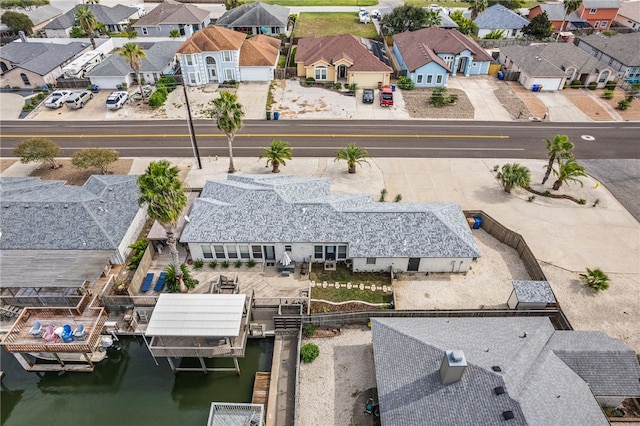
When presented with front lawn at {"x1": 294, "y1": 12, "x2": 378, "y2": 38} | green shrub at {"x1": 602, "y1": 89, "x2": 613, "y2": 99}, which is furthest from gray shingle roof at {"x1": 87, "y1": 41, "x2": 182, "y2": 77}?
green shrub at {"x1": 602, "y1": 89, "x2": 613, "y2": 99}

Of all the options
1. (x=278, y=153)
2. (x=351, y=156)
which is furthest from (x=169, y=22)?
(x=351, y=156)

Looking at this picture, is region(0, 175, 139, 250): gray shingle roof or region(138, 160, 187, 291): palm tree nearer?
region(138, 160, 187, 291): palm tree

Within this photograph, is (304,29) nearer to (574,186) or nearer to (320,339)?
(574,186)

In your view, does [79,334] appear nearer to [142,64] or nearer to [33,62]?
[142,64]

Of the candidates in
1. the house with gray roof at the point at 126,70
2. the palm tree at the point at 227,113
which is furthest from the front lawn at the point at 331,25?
the palm tree at the point at 227,113

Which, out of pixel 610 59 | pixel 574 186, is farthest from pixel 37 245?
pixel 610 59

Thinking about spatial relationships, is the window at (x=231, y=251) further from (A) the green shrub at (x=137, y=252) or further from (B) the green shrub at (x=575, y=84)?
(B) the green shrub at (x=575, y=84)

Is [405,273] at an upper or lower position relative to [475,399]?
lower

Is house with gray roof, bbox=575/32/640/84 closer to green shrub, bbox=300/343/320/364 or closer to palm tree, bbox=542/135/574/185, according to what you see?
palm tree, bbox=542/135/574/185
